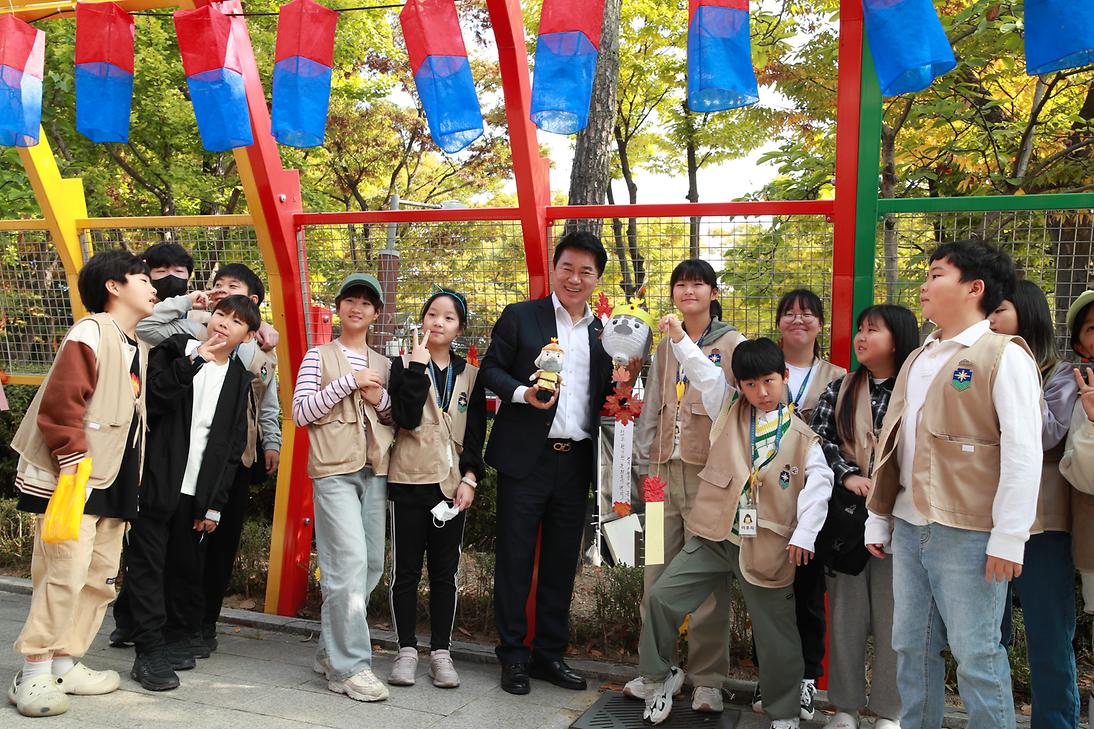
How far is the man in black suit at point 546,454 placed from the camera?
4344 millimetres

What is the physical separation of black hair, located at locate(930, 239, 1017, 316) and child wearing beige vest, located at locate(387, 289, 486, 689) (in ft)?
7.54

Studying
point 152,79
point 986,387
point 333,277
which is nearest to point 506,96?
point 333,277

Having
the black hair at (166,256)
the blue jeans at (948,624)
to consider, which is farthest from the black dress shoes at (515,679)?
the black hair at (166,256)

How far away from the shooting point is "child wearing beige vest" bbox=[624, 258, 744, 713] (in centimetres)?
407

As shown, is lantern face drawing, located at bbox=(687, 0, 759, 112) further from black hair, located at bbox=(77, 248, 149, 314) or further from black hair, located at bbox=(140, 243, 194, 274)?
black hair, located at bbox=(140, 243, 194, 274)

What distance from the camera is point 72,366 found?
386 cm

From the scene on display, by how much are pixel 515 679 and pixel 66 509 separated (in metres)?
2.12

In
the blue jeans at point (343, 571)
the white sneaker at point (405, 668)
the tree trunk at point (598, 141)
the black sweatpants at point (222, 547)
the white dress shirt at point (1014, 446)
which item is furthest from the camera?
the tree trunk at point (598, 141)

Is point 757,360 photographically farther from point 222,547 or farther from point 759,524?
point 222,547

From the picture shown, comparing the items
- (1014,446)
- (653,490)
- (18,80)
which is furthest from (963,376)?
(18,80)

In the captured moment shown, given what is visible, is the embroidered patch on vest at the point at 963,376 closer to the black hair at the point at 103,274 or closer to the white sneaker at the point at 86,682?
the black hair at the point at 103,274

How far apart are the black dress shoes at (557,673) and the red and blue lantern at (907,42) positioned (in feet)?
9.84

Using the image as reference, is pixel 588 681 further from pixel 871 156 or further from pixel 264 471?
pixel 871 156

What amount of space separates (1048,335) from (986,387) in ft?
2.35
